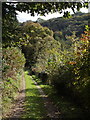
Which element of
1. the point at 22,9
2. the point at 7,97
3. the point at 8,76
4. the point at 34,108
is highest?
the point at 22,9

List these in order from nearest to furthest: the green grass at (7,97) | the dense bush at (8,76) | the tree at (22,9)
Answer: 1. the tree at (22,9)
2. the green grass at (7,97)
3. the dense bush at (8,76)

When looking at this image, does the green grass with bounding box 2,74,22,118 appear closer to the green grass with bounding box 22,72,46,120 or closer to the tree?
the green grass with bounding box 22,72,46,120

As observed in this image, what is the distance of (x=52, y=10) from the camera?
12.5ft

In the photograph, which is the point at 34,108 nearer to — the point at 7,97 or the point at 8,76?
the point at 7,97

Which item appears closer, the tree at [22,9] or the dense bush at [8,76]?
the tree at [22,9]

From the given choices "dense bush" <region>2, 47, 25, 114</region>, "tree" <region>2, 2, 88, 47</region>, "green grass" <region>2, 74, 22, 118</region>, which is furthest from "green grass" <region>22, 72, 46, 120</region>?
"tree" <region>2, 2, 88, 47</region>

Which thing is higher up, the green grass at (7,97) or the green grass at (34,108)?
the green grass at (7,97)

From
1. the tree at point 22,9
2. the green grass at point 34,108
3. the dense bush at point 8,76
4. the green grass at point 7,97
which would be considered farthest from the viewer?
the dense bush at point 8,76

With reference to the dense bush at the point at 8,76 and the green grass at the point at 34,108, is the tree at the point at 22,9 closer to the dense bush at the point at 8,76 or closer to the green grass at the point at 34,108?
the dense bush at the point at 8,76

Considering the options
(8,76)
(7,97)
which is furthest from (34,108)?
(8,76)

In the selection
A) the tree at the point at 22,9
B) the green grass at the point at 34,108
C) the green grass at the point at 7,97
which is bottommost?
the green grass at the point at 34,108

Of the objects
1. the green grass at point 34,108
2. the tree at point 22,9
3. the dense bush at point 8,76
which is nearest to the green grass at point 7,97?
the dense bush at point 8,76

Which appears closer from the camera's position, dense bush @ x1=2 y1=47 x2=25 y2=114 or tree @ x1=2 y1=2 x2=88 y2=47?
tree @ x1=2 y1=2 x2=88 y2=47

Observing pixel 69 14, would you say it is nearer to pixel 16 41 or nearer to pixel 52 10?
pixel 52 10
